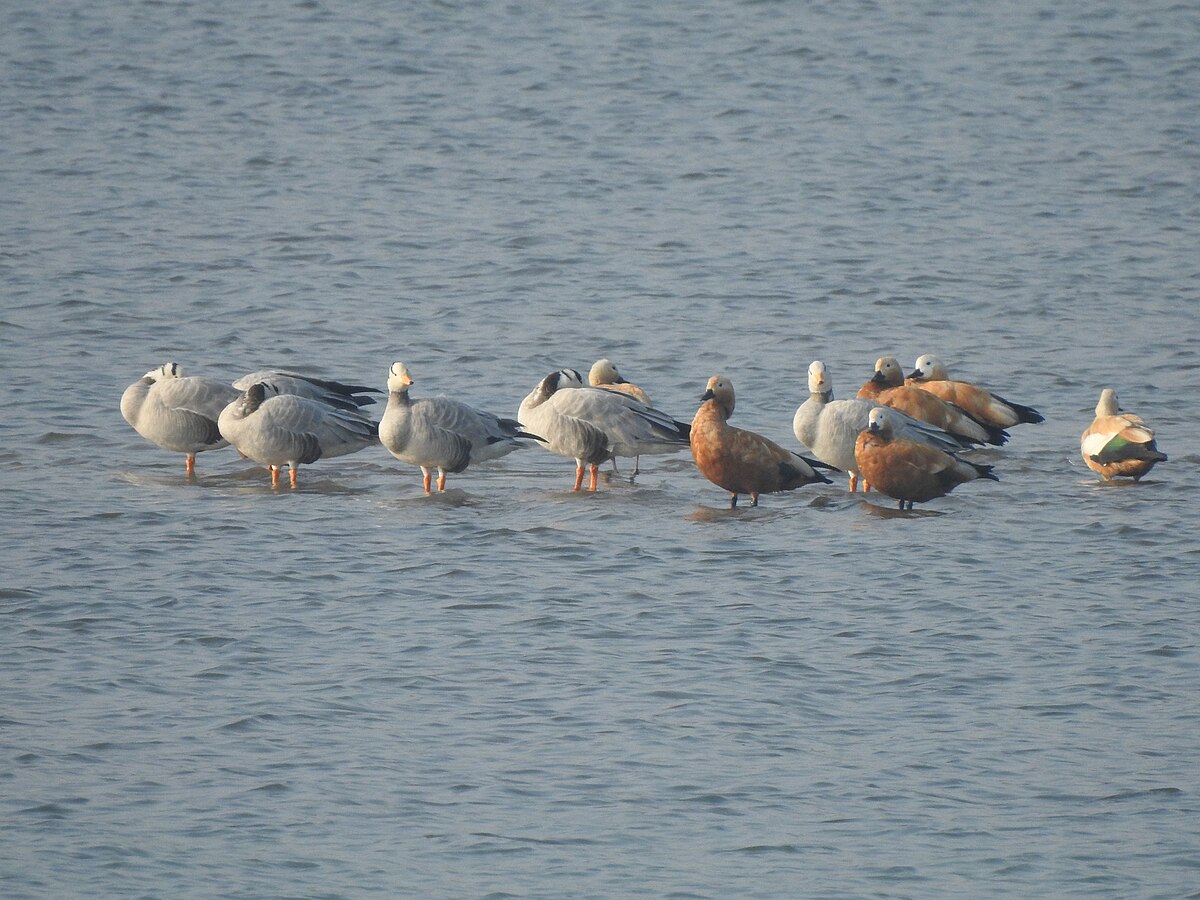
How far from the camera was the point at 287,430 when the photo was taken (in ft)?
48.9

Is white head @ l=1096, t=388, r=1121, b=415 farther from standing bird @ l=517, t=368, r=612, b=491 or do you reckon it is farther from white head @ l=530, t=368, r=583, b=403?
white head @ l=530, t=368, r=583, b=403

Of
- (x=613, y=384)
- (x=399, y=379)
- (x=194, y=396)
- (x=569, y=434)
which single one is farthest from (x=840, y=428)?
(x=194, y=396)

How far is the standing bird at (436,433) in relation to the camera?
14773 millimetres

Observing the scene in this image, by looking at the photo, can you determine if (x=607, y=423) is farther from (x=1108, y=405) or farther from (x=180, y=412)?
(x=1108, y=405)

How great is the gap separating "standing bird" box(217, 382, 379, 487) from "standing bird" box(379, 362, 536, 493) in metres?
0.48

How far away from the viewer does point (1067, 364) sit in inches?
789

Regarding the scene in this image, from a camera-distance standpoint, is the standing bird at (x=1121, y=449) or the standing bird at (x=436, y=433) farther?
the standing bird at (x=1121, y=449)

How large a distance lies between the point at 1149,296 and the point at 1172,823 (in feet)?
49.1

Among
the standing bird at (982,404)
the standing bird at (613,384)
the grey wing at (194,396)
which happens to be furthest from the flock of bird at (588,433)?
the standing bird at (982,404)

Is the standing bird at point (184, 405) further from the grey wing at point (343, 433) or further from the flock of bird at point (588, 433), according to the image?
the grey wing at point (343, 433)

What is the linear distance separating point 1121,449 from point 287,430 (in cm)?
641

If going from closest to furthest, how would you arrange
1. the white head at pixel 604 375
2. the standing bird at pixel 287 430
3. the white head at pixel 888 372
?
the standing bird at pixel 287 430 → the white head at pixel 888 372 → the white head at pixel 604 375

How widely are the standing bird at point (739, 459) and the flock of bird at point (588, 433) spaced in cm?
1

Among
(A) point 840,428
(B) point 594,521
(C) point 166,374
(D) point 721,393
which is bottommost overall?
(B) point 594,521
